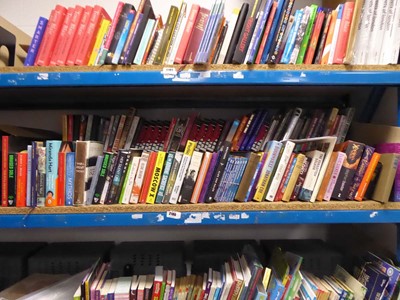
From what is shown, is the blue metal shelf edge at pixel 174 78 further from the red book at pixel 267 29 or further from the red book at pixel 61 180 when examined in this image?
the red book at pixel 61 180

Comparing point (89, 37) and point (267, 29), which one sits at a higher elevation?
point (267, 29)

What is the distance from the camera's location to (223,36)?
887mm

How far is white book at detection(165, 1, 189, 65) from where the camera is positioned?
0.86 meters

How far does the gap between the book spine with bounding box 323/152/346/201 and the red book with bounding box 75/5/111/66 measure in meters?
0.86

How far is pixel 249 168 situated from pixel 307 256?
1.54 feet

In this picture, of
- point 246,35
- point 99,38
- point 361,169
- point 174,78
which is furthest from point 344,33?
point 99,38

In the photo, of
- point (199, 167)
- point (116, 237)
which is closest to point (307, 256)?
point (199, 167)

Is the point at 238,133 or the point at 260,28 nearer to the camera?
the point at 260,28

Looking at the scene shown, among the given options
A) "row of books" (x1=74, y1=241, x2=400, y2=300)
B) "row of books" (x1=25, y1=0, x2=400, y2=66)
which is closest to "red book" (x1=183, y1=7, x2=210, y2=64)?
"row of books" (x1=25, y1=0, x2=400, y2=66)

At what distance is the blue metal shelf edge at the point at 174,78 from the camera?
2.70ft

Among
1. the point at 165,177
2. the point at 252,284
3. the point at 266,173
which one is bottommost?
the point at 252,284

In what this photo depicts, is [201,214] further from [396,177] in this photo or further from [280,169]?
[396,177]

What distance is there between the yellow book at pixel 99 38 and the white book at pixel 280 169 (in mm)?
671

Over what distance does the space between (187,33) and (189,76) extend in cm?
15
